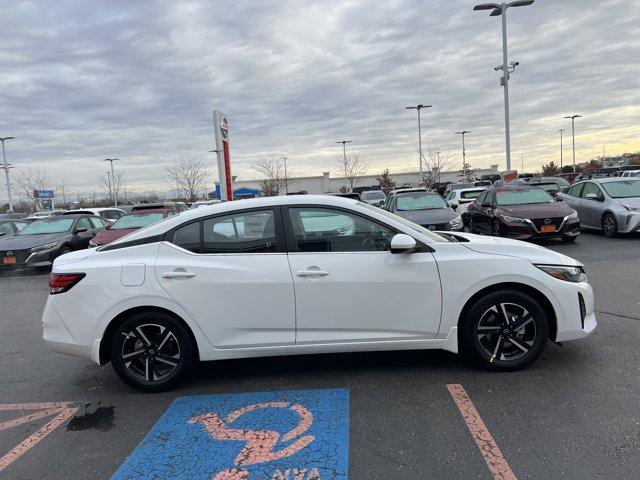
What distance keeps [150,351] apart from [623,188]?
43.6 ft

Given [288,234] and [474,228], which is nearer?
[288,234]

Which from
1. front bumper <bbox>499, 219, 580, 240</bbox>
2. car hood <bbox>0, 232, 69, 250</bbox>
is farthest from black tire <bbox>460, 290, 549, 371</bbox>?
car hood <bbox>0, 232, 69, 250</bbox>

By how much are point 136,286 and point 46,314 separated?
0.92 m

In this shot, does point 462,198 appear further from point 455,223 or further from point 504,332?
point 504,332

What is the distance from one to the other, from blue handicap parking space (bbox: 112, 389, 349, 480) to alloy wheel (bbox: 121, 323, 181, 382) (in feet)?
1.11

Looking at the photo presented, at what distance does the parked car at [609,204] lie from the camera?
12305 millimetres

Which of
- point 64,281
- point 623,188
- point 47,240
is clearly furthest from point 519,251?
point 47,240

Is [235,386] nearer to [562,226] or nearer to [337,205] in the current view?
[337,205]

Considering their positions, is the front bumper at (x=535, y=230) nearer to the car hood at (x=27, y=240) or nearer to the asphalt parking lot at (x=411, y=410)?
the asphalt parking lot at (x=411, y=410)

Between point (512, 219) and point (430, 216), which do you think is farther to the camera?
point (430, 216)

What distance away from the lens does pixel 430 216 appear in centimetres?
1194

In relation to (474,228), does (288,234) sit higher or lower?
higher

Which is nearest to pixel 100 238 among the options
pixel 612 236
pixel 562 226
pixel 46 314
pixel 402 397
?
pixel 46 314

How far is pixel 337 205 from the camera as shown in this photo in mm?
4332
